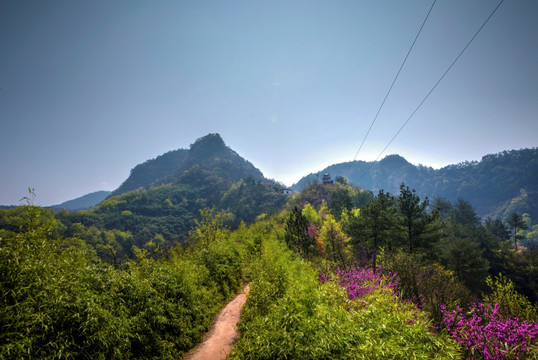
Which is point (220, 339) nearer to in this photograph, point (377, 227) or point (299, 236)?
point (299, 236)

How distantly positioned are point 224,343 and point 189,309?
1891 millimetres

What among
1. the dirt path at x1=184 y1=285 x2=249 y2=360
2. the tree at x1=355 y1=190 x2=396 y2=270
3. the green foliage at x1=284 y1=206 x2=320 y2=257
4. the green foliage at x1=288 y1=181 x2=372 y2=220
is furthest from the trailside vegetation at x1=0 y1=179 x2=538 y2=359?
the green foliage at x1=288 y1=181 x2=372 y2=220

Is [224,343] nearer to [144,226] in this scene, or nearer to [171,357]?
[171,357]

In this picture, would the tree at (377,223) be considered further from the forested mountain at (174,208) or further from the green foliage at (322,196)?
the forested mountain at (174,208)

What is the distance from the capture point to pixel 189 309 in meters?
8.10

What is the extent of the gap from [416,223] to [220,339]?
68.6 ft

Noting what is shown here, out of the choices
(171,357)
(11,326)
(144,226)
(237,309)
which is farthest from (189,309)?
(144,226)

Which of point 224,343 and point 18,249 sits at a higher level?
point 18,249

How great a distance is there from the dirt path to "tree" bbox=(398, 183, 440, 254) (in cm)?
1890

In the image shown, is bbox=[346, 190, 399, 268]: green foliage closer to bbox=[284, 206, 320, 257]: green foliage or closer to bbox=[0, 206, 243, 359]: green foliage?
bbox=[284, 206, 320, 257]: green foliage

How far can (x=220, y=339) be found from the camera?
25.2 feet

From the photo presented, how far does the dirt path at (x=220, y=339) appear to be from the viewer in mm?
6754

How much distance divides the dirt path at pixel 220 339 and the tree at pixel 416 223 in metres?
18.9

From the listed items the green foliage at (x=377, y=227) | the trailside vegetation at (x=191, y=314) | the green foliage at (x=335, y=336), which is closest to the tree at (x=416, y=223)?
the green foliage at (x=377, y=227)
